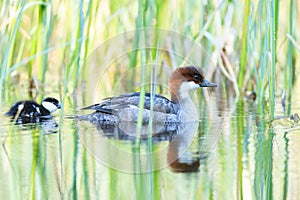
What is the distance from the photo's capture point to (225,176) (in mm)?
3363

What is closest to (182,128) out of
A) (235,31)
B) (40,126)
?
(40,126)

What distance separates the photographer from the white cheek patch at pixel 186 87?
5699 millimetres

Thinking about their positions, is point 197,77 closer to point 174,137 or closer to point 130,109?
point 130,109

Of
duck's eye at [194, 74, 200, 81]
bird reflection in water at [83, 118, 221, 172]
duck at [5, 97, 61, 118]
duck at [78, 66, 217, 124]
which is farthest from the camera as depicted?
duck's eye at [194, 74, 200, 81]

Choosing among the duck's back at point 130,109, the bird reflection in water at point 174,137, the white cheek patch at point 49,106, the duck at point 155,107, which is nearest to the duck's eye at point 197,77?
the duck at point 155,107

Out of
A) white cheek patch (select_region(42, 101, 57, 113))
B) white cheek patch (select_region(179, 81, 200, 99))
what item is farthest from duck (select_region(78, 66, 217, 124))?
white cheek patch (select_region(42, 101, 57, 113))

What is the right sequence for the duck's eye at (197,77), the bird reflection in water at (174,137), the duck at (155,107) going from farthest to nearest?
1. the duck's eye at (197,77)
2. the duck at (155,107)
3. the bird reflection in water at (174,137)

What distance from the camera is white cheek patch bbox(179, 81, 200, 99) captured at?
570cm

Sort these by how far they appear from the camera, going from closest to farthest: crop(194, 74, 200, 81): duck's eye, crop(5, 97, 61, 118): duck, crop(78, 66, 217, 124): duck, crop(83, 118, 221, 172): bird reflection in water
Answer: crop(83, 118, 221, 172): bird reflection in water → crop(5, 97, 61, 118): duck → crop(78, 66, 217, 124): duck → crop(194, 74, 200, 81): duck's eye

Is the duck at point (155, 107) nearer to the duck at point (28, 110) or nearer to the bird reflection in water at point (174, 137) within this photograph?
the bird reflection in water at point (174, 137)

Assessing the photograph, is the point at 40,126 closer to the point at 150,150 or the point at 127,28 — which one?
the point at 150,150

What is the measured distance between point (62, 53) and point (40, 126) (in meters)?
A: 2.08

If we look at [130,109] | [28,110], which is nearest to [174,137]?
[130,109]

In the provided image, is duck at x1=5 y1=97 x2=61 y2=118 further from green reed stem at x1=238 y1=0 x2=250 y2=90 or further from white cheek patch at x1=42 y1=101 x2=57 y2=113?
green reed stem at x1=238 y1=0 x2=250 y2=90
